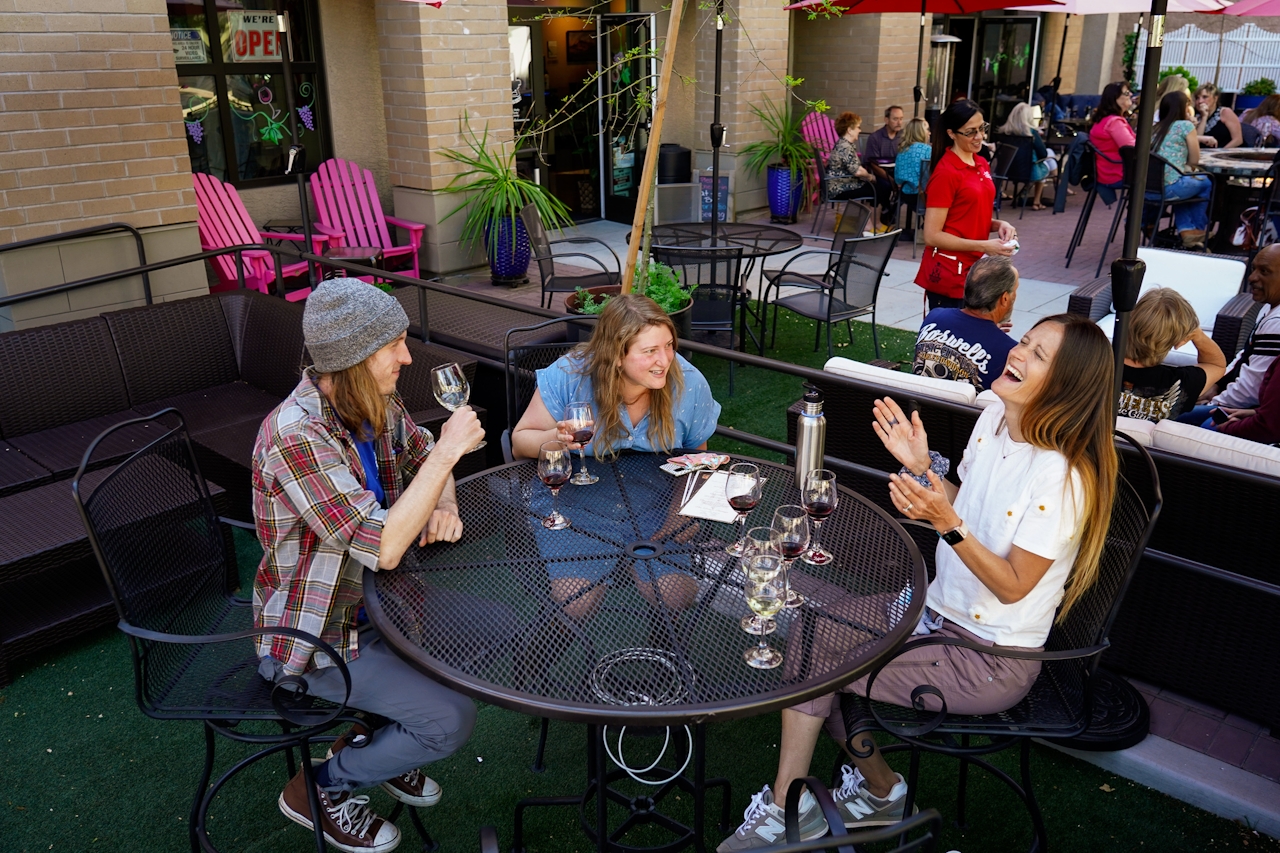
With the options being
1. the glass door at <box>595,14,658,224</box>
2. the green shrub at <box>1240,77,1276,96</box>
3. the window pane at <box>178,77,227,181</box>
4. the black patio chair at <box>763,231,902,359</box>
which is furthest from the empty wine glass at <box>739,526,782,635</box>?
→ the green shrub at <box>1240,77,1276,96</box>

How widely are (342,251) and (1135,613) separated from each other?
6113mm

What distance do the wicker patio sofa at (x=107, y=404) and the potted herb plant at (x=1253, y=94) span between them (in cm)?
1745

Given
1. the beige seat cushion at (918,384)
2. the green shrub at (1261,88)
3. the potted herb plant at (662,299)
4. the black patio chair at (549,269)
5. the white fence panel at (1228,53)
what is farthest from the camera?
the white fence panel at (1228,53)

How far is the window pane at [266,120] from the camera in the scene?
8.06 meters

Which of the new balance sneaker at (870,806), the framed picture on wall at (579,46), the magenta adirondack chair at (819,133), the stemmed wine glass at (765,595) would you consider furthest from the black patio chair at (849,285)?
the magenta adirondack chair at (819,133)

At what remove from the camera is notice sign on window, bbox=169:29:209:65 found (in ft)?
24.9

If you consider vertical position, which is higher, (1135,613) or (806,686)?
(806,686)

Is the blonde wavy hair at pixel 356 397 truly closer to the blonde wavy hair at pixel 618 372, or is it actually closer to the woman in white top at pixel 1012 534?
the blonde wavy hair at pixel 618 372

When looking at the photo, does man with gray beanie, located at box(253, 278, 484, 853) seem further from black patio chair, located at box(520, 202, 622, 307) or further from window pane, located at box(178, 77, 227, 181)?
window pane, located at box(178, 77, 227, 181)

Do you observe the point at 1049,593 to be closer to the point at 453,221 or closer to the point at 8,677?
the point at 8,677

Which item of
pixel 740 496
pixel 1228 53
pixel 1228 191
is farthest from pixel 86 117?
pixel 1228 53

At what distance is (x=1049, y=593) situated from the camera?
2449 mm

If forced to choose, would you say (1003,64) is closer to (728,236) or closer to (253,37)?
(728,236)

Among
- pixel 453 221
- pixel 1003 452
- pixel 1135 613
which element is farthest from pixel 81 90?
pixel 1135 613
